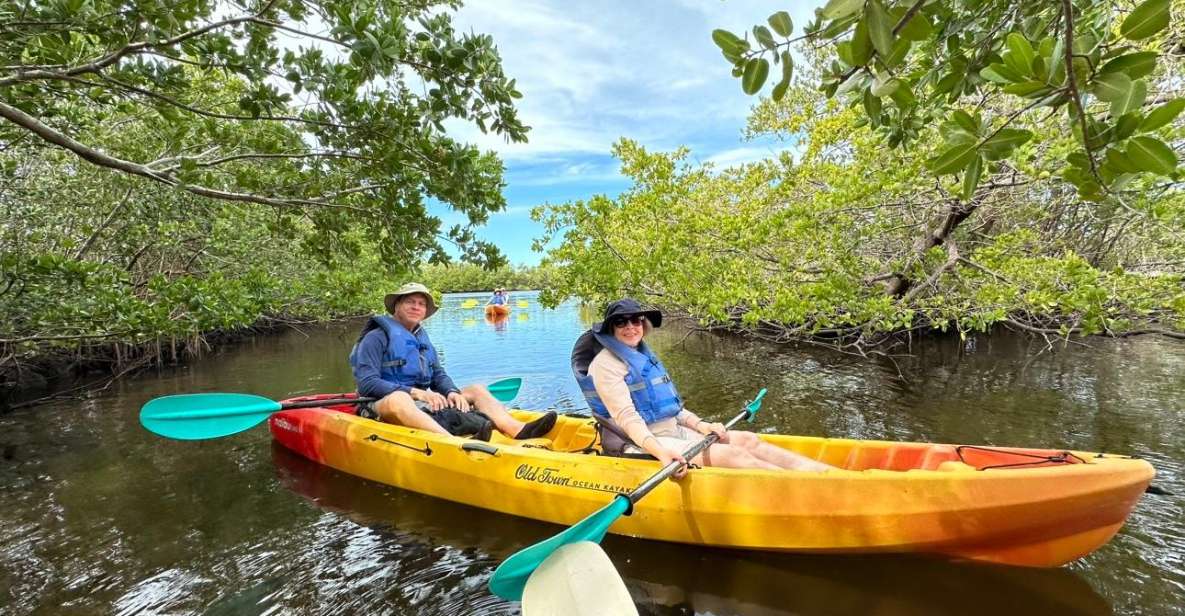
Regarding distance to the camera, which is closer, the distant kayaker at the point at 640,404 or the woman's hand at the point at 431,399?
the distant kayaker at the point at 640,404

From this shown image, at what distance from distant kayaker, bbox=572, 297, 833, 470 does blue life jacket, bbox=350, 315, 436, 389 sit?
2065 mm

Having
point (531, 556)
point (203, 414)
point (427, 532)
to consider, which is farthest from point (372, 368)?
point (531, 556)

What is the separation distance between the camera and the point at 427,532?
4.16 meters

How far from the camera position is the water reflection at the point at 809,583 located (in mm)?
3037

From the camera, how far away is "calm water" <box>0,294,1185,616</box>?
3.20 meters

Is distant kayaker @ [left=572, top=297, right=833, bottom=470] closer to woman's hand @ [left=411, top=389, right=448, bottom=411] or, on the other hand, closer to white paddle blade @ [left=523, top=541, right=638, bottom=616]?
white paddle blade @ [left=523, top=541, right=638, bottom=616]

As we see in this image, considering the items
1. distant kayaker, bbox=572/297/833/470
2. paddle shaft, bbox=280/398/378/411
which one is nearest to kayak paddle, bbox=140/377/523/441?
paddle shaft, bbox=280/398/378/411

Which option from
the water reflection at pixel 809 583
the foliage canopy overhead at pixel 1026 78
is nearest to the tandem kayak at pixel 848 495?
the water reflection at pixel 809 583

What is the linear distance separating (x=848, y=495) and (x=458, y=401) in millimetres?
3484

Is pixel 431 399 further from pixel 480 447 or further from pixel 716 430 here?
pixel 716 430

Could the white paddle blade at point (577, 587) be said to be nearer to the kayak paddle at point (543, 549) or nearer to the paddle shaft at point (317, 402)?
the kayak paddle at point (543, 549)

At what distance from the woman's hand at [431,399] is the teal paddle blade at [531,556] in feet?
8.01

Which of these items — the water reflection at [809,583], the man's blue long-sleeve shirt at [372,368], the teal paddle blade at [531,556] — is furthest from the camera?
the man's blue long-sleeve shirt at [372,368]

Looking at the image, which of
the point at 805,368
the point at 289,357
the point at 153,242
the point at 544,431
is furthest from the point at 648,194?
the point at 289,357
